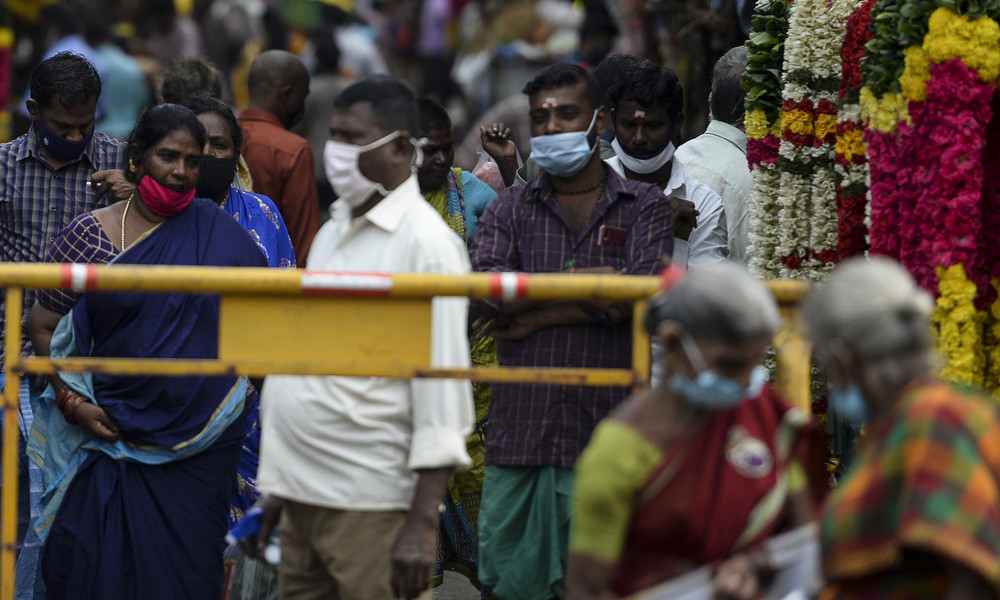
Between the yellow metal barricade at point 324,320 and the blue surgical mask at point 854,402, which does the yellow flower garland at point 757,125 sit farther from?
the blue surgical mask at point 854,402

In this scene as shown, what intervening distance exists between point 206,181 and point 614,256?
204 cm

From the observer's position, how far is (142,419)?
4.89 meters

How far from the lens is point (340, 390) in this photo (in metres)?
3.75

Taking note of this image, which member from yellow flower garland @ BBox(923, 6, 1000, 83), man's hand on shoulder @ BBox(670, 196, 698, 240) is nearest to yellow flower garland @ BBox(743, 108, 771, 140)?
man's hand on shoulder @ BBox(670, 196, 698, 240)

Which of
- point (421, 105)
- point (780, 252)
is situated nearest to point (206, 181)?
point (421, 105)

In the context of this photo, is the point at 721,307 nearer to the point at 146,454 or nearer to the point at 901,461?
the point at 901,461

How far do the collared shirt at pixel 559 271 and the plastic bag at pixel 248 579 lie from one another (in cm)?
88

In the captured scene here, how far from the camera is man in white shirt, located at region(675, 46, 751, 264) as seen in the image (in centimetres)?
632

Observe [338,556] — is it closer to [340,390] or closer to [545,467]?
[340,390]

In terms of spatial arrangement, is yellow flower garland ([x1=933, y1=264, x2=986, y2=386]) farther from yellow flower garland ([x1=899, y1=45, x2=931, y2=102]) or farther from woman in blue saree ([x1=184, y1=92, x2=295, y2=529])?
woman in blue saree ([x1=184, y1=92, x2=295, y2=529])

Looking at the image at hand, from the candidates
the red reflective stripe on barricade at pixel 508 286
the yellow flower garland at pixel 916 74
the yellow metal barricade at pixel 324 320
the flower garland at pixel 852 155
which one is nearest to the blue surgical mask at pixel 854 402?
the yellow metal barricade at pixel 324 320

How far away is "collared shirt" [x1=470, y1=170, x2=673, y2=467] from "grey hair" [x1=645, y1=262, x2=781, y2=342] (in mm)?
1657

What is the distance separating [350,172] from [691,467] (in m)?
1.45

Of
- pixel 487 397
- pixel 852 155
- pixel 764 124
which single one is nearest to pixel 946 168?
pixel 852 155
